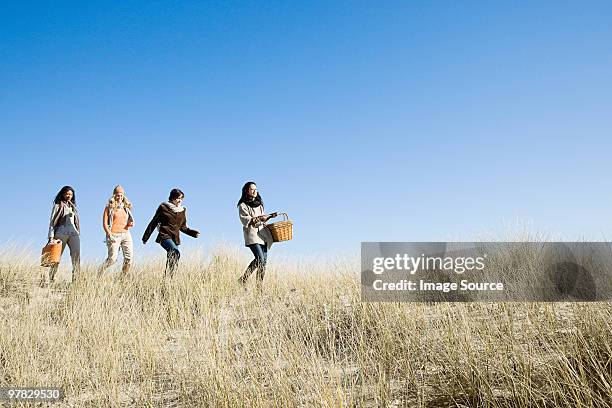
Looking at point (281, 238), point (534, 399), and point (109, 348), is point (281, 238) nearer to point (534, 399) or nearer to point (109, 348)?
point (109, 348)

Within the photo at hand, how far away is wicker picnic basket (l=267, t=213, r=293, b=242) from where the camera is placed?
8.48 m

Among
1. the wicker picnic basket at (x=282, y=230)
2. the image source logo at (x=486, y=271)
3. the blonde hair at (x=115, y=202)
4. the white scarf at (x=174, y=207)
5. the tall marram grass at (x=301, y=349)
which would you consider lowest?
the tall marram grass at (x=301, y=349)

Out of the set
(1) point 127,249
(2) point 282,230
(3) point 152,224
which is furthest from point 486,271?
(1) point 127,249

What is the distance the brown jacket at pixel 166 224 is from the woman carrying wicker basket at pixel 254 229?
130cm

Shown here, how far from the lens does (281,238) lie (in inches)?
339

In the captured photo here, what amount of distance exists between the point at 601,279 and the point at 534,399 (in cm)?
464

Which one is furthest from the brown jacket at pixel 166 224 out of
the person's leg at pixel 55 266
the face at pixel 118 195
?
the person's leg at pixel 55 266

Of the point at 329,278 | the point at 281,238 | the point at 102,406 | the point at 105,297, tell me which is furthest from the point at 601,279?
the point at 105,297

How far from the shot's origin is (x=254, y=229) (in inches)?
339

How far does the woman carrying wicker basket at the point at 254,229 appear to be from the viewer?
28.1 ft

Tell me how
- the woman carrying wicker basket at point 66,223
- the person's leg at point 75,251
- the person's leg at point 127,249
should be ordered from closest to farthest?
the woman carrying wicker basket at point 66,223 < the person's leg at point 75,251 < the person's leg at point 127,249

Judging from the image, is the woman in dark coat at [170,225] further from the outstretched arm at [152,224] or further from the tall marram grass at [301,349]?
the tall marram grass at [301,349]

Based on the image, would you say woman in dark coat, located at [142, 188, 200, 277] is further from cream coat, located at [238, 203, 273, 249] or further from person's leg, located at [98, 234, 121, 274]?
cream coat, located at [238, 203, 273, 249]

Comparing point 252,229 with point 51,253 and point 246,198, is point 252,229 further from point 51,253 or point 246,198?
point 51,253
